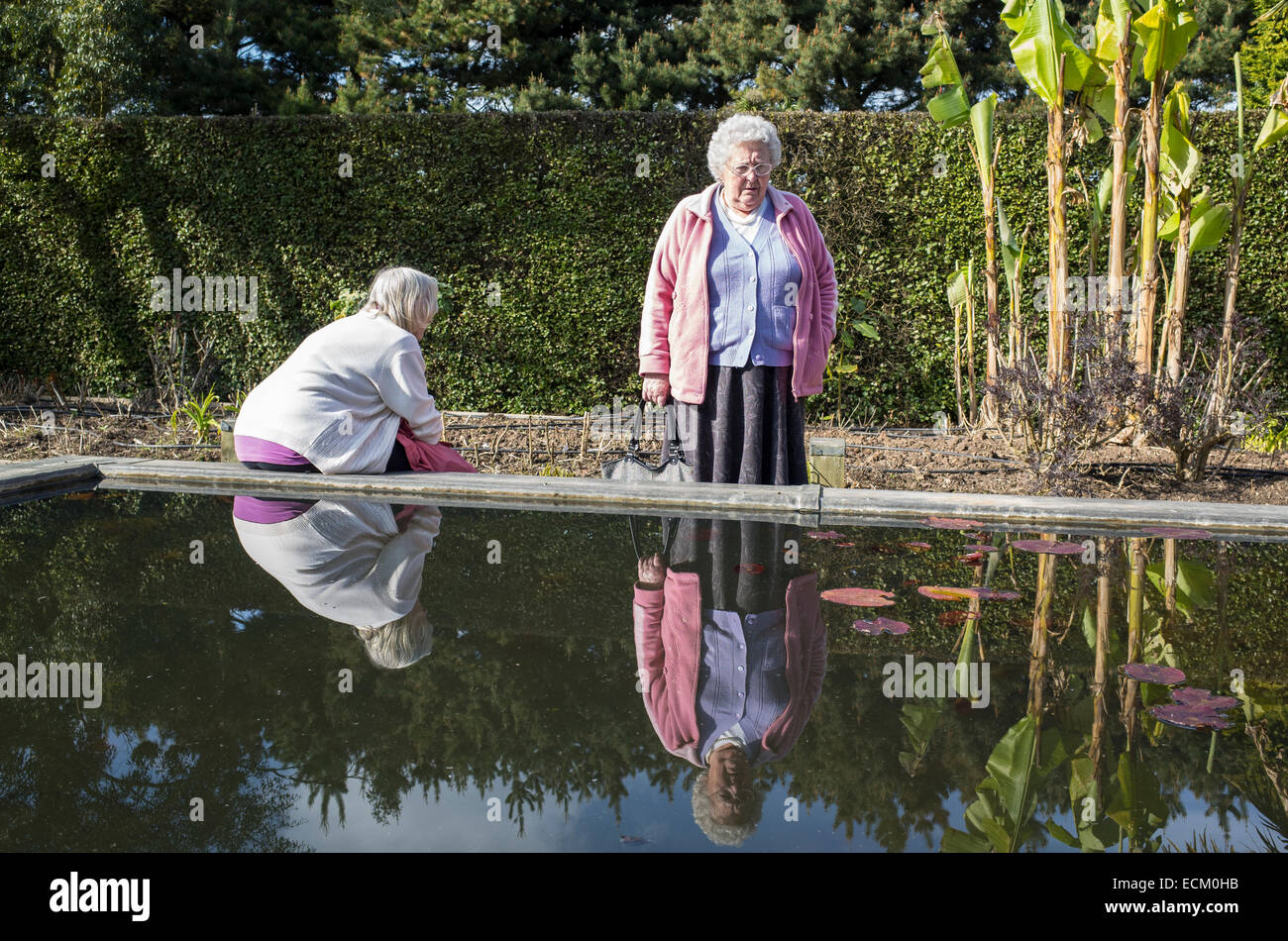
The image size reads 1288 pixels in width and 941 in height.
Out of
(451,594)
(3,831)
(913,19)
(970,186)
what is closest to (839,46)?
(913,19)

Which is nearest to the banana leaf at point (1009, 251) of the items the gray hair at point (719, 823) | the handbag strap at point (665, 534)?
the handbag strap at point (665, 534)

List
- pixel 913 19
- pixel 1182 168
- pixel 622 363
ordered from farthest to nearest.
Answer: pixel 913 19 < pixel 622 363 < pixel 1182 168

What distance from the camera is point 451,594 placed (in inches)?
92.4

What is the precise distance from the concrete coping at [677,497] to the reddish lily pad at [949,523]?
0.9 inches

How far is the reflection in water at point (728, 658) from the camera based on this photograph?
148 cm

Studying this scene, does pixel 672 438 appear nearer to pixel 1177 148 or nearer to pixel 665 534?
pixel 665 534

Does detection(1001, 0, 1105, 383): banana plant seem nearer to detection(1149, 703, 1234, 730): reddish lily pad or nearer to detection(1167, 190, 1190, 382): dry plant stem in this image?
detection(1167, 190, 1190, 382): dry plant stem

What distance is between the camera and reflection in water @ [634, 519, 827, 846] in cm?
148

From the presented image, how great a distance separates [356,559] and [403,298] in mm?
1512

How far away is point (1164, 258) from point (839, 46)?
895 centimetres

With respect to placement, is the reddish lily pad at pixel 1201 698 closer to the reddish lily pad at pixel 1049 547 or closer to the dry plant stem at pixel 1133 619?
the dry plant stem at pixel 1133 619

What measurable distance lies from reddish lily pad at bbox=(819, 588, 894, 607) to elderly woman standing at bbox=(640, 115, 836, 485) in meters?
1.32

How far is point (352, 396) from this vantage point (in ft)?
12.4
